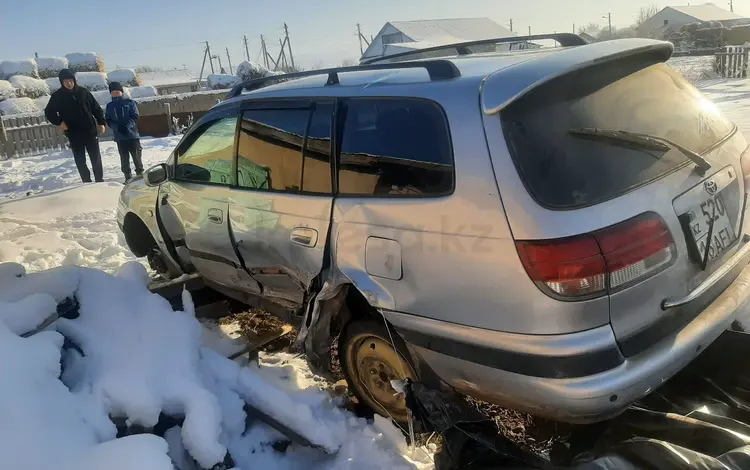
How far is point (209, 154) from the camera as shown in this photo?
398cm

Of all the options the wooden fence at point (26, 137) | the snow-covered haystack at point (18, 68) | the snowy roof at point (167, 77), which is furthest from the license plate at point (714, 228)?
the snowy roof at point (167, 77)

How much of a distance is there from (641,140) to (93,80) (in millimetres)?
31501

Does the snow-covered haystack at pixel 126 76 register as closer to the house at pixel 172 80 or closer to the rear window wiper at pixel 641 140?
the house at pixel 172 80

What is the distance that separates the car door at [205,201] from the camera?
12.3ft

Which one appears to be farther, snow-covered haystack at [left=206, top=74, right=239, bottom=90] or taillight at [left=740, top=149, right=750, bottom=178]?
snow-covered haystack at [left=206, top=74, right=239, bottom=90]

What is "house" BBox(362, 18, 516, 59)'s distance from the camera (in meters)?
43.1

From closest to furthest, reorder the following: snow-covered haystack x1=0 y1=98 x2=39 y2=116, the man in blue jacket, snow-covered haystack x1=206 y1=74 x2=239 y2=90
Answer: the man in blue jacket → snow-covered haystack x1=0 y1=98 x2=39 y2=116 → snow-covered haystack x1=206 y1=74 x2=239 y2=90

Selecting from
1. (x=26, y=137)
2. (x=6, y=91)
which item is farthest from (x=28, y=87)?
(x=26, y=137)

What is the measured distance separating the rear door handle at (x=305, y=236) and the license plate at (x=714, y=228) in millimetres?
1725

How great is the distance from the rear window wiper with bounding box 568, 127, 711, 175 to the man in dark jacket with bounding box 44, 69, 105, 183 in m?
9.14

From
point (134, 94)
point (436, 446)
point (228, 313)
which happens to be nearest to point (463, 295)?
point (436, 446)

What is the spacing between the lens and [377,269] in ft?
8.71

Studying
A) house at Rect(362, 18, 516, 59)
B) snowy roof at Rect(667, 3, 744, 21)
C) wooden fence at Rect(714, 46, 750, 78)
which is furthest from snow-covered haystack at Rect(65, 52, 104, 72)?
snowy roof at Rect(667, 3, 744, 21)

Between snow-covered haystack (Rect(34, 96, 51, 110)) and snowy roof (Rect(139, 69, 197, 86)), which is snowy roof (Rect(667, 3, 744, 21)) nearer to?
snowy roof (Rect(139, 69, 197, 86))
